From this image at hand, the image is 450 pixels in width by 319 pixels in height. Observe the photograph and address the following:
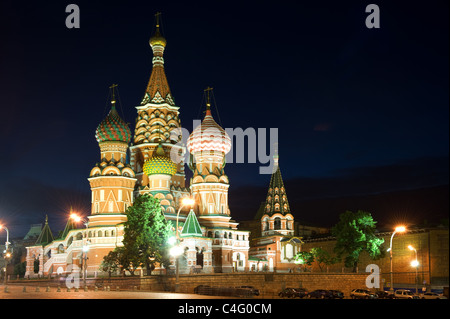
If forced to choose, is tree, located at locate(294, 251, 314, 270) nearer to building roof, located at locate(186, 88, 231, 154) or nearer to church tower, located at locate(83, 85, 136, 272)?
building roof, located at locate(186, 88, 231, 154)

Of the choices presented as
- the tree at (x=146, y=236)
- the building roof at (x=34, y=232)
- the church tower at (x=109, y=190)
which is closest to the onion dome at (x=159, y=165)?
the church tower at (x=109, y=190)

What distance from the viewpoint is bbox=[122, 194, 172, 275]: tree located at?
5753 cm

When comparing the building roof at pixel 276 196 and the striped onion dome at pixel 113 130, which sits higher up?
the striped onion dome at pixel 113 130

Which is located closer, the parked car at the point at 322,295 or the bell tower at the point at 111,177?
the parked car at the point at 322,295

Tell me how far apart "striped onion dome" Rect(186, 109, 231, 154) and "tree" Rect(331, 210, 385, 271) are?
22.9 metres

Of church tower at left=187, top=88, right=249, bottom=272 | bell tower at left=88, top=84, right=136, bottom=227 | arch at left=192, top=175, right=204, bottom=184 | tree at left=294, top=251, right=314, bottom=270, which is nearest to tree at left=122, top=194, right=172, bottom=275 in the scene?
bell tower at left=88, top=84, right=136, bottom=227

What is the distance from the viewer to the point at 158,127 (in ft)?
273

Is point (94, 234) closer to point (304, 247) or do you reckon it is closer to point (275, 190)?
point (275, 190)

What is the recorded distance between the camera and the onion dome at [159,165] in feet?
251

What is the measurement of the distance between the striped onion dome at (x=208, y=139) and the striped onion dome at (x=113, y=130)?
8579 mm

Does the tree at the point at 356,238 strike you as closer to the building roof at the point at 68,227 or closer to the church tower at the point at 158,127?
the church tower at the point at 158,127

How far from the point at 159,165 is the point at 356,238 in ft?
86.7
